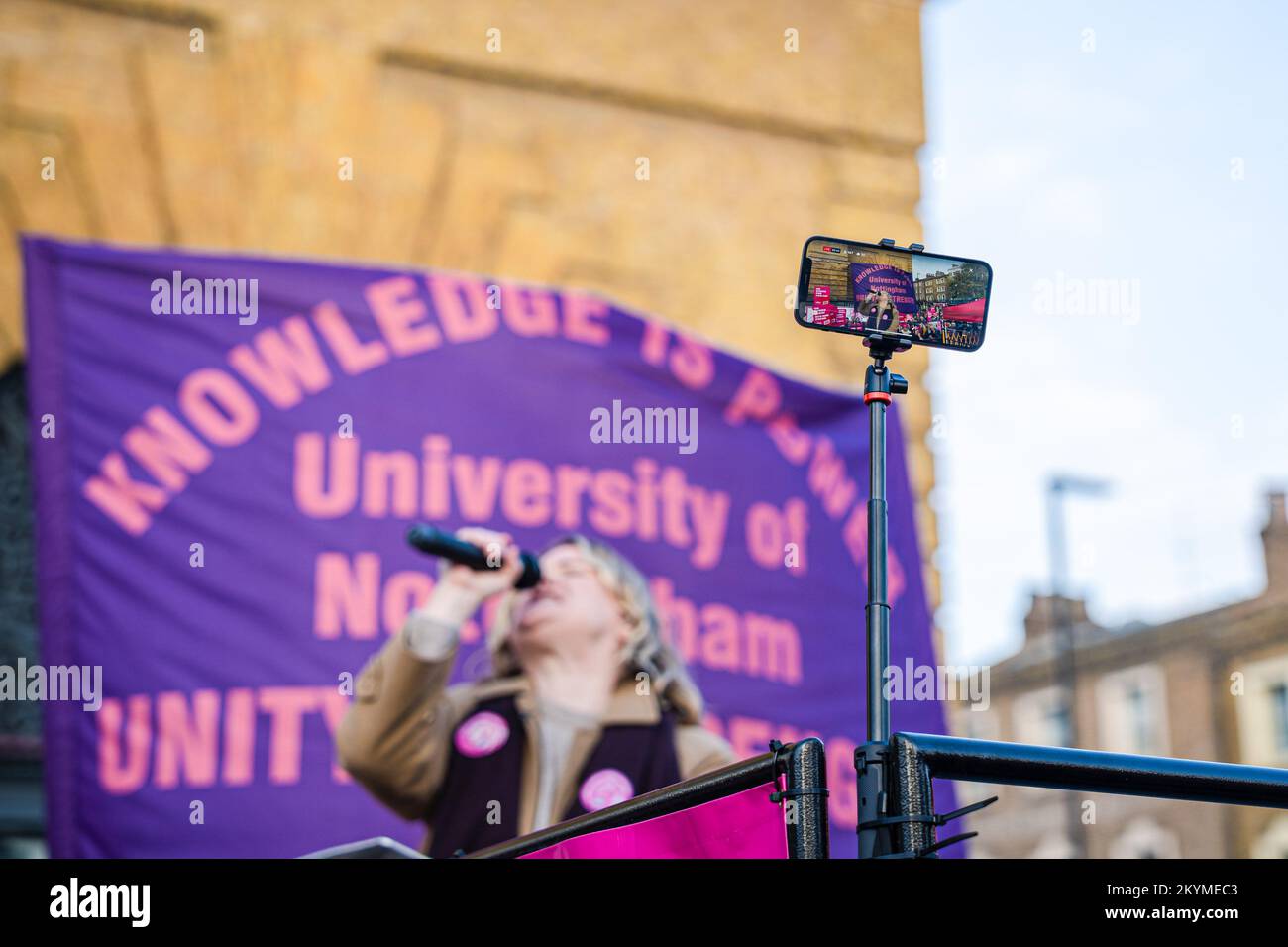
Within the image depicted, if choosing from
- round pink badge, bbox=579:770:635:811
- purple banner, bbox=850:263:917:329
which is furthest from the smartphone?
round pink badge, bbox=579:770:635:811

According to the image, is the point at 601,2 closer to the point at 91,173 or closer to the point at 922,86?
the point at 922,86

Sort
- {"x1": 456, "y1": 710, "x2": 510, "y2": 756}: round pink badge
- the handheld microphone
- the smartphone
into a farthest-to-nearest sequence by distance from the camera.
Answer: {"x1": 456, "y1": 710, "x2": 510, "y2": 756}: round pink badge < the handheld microphone < the smartphone

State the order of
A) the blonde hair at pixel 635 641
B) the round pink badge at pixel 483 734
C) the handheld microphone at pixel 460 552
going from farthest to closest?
the blonde hair at pixel 635 641 < the round pink badge at pixel 483 734 < the handheld microphone at pixel 460 552

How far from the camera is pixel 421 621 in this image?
6598 mm

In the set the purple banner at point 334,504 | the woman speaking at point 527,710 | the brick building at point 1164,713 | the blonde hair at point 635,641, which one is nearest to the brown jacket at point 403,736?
the woman speaking at point 527,710

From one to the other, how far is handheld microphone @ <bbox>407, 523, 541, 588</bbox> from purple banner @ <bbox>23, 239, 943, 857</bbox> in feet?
1.92

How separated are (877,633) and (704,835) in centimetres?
41

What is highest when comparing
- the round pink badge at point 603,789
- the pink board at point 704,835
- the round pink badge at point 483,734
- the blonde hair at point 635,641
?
the blonde hair at point 635,641

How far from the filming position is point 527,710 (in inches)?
270

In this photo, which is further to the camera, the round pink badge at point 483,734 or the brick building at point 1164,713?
the brick building at point 1164,713

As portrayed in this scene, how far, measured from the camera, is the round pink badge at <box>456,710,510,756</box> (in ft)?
21.7

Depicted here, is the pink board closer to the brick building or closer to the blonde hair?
the blonde hair

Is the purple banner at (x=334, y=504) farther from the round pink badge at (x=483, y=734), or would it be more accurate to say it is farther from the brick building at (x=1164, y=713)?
the brick building at (x=1164, y=713)

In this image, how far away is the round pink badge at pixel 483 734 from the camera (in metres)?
6.62
